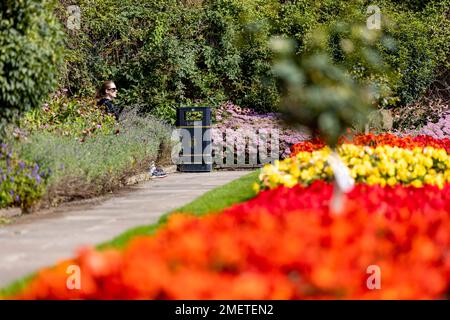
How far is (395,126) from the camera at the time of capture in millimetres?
21078

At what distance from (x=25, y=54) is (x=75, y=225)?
225 cm

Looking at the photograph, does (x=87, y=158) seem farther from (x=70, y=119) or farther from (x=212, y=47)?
(x=212, y=47)

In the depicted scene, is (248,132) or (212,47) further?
(212,47)

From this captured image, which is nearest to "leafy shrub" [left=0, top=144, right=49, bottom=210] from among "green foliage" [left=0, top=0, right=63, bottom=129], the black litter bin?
"green foliage" [left=0, top=0, right=63, bottom=129]

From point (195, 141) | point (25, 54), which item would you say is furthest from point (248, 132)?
point (25, 54)

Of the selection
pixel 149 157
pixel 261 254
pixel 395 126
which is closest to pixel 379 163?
pixel 261 254

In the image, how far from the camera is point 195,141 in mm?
18859

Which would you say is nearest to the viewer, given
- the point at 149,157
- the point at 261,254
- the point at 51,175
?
the point at 261,254

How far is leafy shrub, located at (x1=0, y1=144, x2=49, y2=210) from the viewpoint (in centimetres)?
984

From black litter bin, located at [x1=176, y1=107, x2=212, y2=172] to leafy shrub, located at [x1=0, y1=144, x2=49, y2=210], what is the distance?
839cm

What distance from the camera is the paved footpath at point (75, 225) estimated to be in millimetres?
6758

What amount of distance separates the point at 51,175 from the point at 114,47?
10987 millimetres

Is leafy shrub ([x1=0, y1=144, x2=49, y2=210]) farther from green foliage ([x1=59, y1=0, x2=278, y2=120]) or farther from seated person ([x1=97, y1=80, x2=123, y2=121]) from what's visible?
green foliage ([x1=59, y1=0, x2=278, y2=120])
